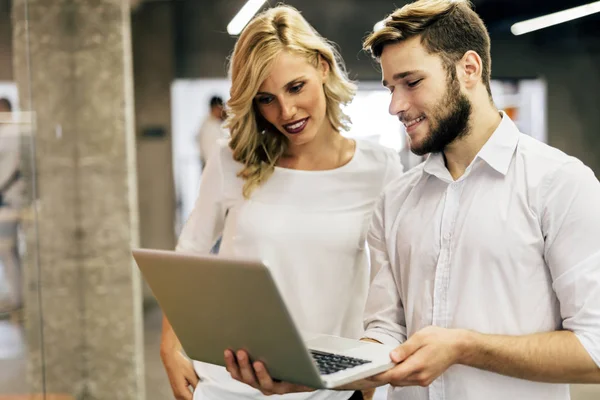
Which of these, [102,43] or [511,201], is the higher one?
→ [102,43]

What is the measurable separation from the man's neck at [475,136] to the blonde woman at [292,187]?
0.48 meters

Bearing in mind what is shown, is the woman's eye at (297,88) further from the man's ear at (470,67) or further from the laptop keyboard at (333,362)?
the laptop keyboard at (333,362)

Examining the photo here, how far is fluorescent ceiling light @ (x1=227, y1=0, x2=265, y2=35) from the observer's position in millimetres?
5035

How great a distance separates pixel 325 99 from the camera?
2.10 meters

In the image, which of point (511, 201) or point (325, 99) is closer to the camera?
point (511, 201)

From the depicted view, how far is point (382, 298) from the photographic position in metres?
1.74

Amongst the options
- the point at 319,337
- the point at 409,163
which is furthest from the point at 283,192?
the point at 409,163

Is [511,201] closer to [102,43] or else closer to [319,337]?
[319,337]

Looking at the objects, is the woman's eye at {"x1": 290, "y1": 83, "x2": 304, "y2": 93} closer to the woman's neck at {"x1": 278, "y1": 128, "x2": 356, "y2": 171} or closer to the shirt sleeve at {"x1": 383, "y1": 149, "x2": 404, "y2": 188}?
the woman's neck at {"x1": 278, "y1": 128, "x2": 356, "y2": 171}

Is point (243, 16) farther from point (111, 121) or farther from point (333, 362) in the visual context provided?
point (333, 362)

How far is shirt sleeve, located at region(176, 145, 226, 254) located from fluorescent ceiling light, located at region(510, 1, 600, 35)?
365cm

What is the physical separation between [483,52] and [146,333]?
184 inches

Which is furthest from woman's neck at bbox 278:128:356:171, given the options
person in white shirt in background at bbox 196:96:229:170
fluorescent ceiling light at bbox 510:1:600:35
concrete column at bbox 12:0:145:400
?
person in white shirt in background at bbox 196:96:229:170

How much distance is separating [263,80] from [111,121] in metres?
2.07
